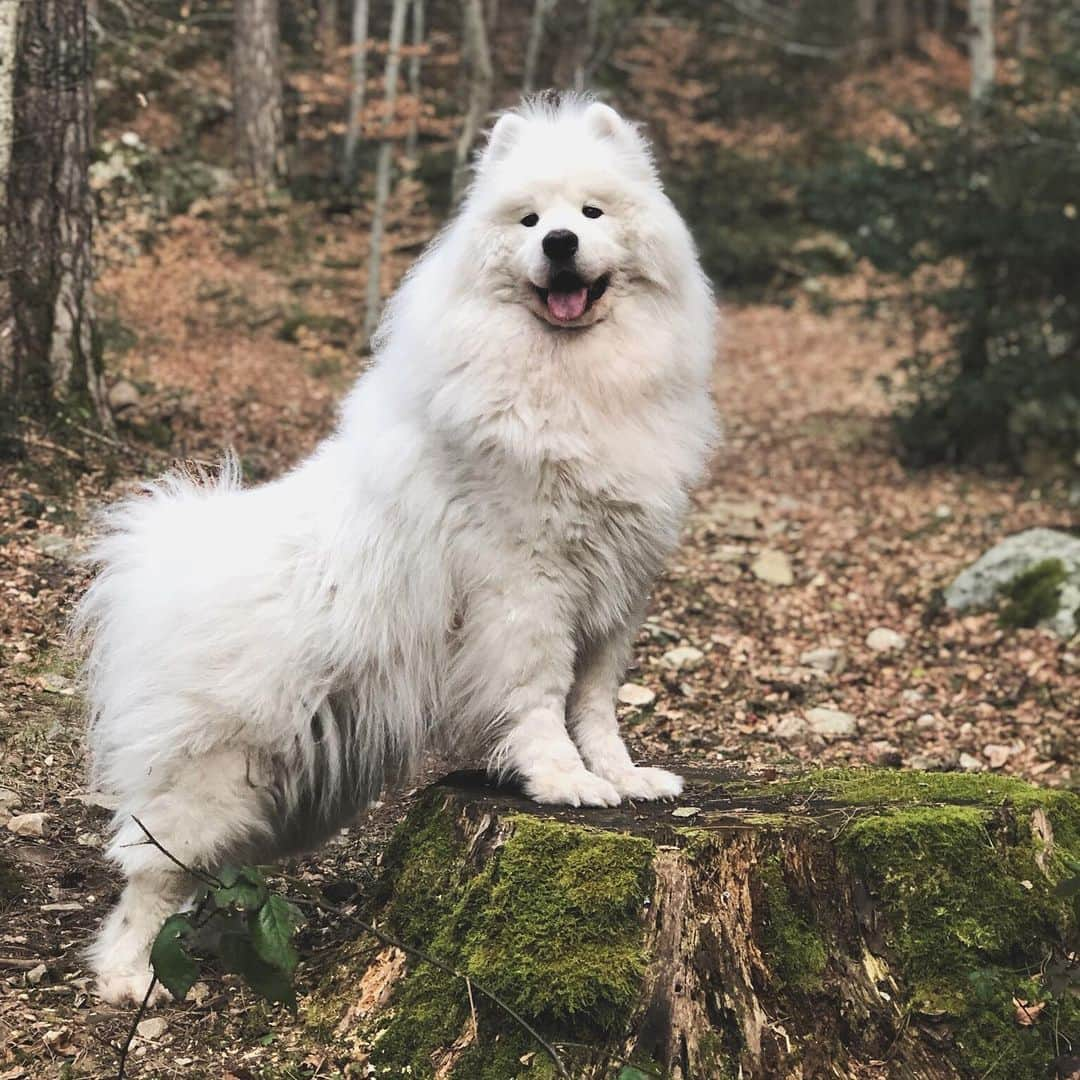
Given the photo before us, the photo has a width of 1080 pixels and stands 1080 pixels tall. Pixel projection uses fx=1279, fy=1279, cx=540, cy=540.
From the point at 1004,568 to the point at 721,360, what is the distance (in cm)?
893

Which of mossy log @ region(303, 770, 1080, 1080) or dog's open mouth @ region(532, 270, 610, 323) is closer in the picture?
mossy log @ region(303, 770, 1080, 1080)

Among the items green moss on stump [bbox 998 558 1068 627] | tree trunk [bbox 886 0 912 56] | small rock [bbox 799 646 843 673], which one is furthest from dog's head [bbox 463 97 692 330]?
tree trunk [bbox 886 0 912 56]

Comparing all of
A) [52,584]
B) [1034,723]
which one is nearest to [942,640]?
[1034,723]

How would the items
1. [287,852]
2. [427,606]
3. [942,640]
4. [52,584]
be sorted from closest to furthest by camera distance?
[427,606] < [287,852] < [52,584] < [942,640]

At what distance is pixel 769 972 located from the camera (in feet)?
10.4

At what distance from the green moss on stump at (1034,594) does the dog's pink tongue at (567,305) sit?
4.93 meters

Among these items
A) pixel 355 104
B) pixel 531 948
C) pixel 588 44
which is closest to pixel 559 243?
pixel 531 948

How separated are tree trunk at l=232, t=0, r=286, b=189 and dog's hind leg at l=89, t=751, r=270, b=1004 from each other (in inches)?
519

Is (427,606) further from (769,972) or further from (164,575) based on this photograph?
(769,972)

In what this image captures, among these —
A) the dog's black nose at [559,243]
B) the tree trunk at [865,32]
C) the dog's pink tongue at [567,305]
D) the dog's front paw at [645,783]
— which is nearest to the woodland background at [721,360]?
the tree trunk at [865,32]

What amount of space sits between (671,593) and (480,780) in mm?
3897

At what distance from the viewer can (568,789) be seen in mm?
3588

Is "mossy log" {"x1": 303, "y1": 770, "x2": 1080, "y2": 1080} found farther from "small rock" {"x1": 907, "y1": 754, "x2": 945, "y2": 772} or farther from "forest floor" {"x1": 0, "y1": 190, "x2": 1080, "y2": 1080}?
"small rock" {"x1": 907, "y1": 754, "x2": 945, "y2": 772}

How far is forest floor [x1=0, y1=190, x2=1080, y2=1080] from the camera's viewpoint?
12.0 feet
